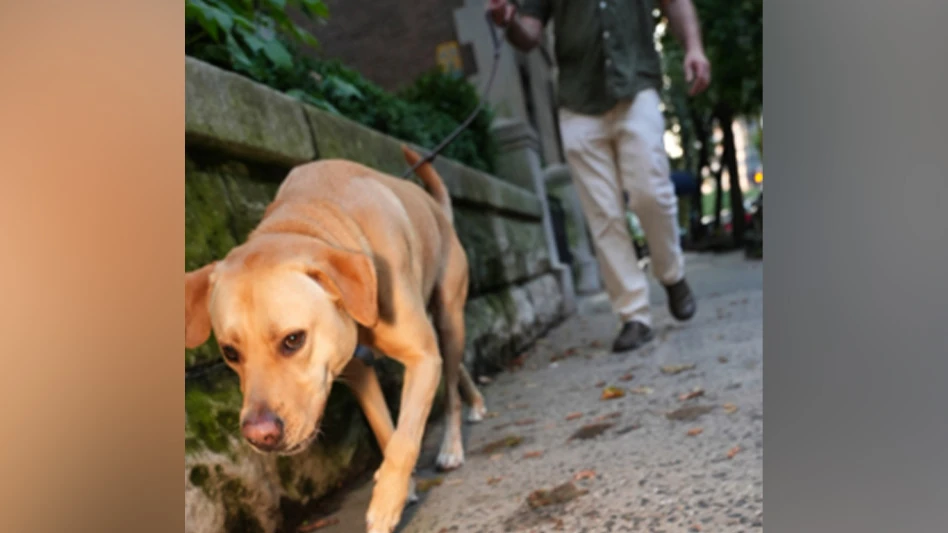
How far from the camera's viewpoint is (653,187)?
1.99m

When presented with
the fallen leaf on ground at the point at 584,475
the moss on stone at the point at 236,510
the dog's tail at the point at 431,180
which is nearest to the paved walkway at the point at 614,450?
the fallen leaf on ground at the point at 584,475

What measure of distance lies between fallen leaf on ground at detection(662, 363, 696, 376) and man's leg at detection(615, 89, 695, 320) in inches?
26.1

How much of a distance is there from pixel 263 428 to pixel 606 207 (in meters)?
1.47

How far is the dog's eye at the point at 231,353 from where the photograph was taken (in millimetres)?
852

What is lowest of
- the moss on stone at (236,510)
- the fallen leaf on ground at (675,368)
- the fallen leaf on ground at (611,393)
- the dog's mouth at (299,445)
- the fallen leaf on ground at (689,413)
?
the fallen leaf on ground at (689,413)

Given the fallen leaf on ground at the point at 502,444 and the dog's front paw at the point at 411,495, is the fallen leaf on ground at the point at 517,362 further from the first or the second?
the dog's front paw at the point at 411,495

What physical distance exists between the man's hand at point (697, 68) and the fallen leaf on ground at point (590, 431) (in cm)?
110

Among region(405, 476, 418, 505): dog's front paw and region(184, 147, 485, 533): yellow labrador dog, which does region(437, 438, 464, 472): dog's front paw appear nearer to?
region(184, 147, 485, 533): yellow labrador dog

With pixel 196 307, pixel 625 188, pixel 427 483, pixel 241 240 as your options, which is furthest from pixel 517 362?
pixel 196 307

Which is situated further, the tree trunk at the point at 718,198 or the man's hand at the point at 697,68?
the tree trunk at the point at 718,198
